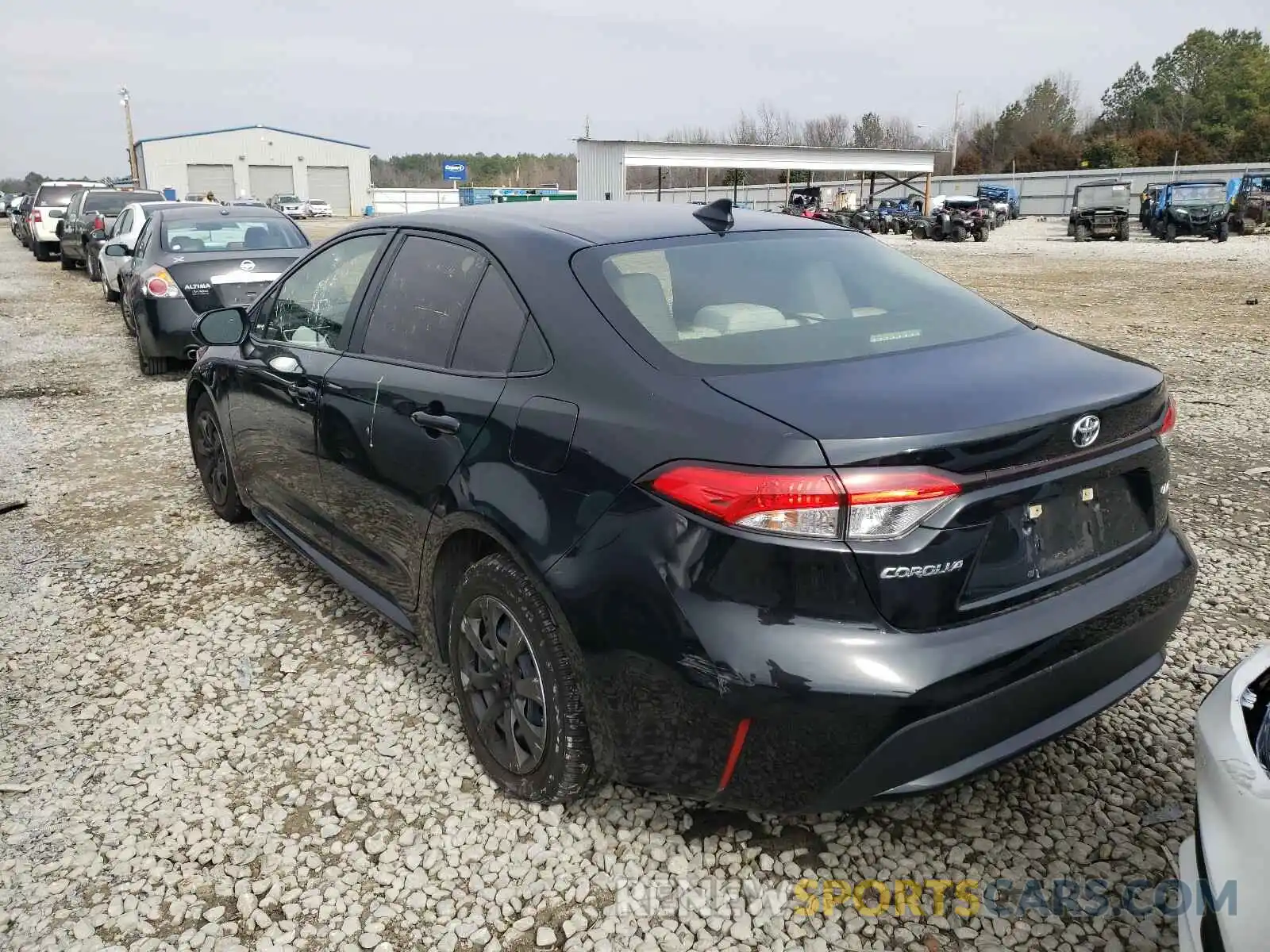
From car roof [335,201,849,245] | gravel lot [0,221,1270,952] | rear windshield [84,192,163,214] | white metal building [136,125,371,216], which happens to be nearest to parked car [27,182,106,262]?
rear windshield [84,192,163,214]

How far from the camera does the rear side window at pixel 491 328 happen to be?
2.72 meters

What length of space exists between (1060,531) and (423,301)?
2.08 meters

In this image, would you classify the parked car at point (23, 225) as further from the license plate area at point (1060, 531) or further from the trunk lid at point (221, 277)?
the license plate area at point (1060, 531)

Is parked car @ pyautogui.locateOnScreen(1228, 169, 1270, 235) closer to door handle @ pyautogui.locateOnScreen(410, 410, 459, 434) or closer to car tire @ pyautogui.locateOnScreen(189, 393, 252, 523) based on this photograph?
car tire @ pyautogui.locateOnScreen(189, 393, 252, 523)

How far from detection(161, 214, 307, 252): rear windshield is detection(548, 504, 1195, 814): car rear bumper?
27.8ft

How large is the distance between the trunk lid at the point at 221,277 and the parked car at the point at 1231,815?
8483mm

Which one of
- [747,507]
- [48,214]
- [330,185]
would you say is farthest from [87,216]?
[330,185]

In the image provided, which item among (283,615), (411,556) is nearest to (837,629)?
(411,556)

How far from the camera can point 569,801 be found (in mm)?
2621

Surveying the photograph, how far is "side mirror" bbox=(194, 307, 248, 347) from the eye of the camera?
4.34 metres

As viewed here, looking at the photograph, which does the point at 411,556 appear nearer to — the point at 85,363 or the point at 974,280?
the point at 85,363

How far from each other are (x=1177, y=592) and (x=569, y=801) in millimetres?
1717

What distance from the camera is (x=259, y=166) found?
79.8 meters

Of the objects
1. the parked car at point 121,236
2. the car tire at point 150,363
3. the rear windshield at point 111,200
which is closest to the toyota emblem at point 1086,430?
the car tire at point 150,363
